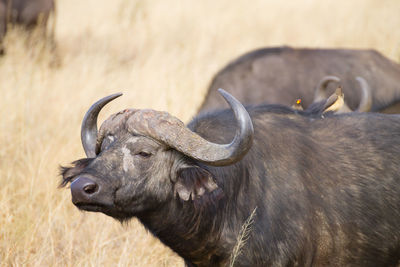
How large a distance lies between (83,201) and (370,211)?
72.6 inches

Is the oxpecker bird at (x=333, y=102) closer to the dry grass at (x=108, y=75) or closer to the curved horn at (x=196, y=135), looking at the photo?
the curved horn at (x=196, y=135)

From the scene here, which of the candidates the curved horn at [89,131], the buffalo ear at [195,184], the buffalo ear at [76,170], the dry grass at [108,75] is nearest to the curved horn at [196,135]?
the buffalo ear at [195,184]

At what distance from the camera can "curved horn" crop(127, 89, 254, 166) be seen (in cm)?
331

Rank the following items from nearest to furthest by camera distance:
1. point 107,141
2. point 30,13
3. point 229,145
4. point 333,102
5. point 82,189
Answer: point 82,189
point 229,145
point 107,141
point 333,102
point 30,13

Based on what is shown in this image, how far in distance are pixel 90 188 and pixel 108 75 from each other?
615cm

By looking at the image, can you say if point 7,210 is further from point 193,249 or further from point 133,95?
point 133,95

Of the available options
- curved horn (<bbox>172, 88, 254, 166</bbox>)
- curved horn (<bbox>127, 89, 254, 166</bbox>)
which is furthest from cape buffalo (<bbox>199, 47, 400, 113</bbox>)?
curved horn (<bbox>172, 88, 254, 166</bbox>)

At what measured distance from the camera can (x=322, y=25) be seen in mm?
14844

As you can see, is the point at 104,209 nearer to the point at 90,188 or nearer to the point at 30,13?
the point at 90,188

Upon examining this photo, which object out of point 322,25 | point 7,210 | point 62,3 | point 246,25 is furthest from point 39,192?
point 62,3

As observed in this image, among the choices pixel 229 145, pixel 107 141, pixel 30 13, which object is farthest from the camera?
pixel 30 13

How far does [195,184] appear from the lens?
11.8ft

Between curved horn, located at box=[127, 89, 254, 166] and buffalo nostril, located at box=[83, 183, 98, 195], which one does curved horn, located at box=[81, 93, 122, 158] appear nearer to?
curved horn, located at box=[127, 89, 254, 166]

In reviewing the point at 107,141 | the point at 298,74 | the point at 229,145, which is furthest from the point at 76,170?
the point at 298,74
